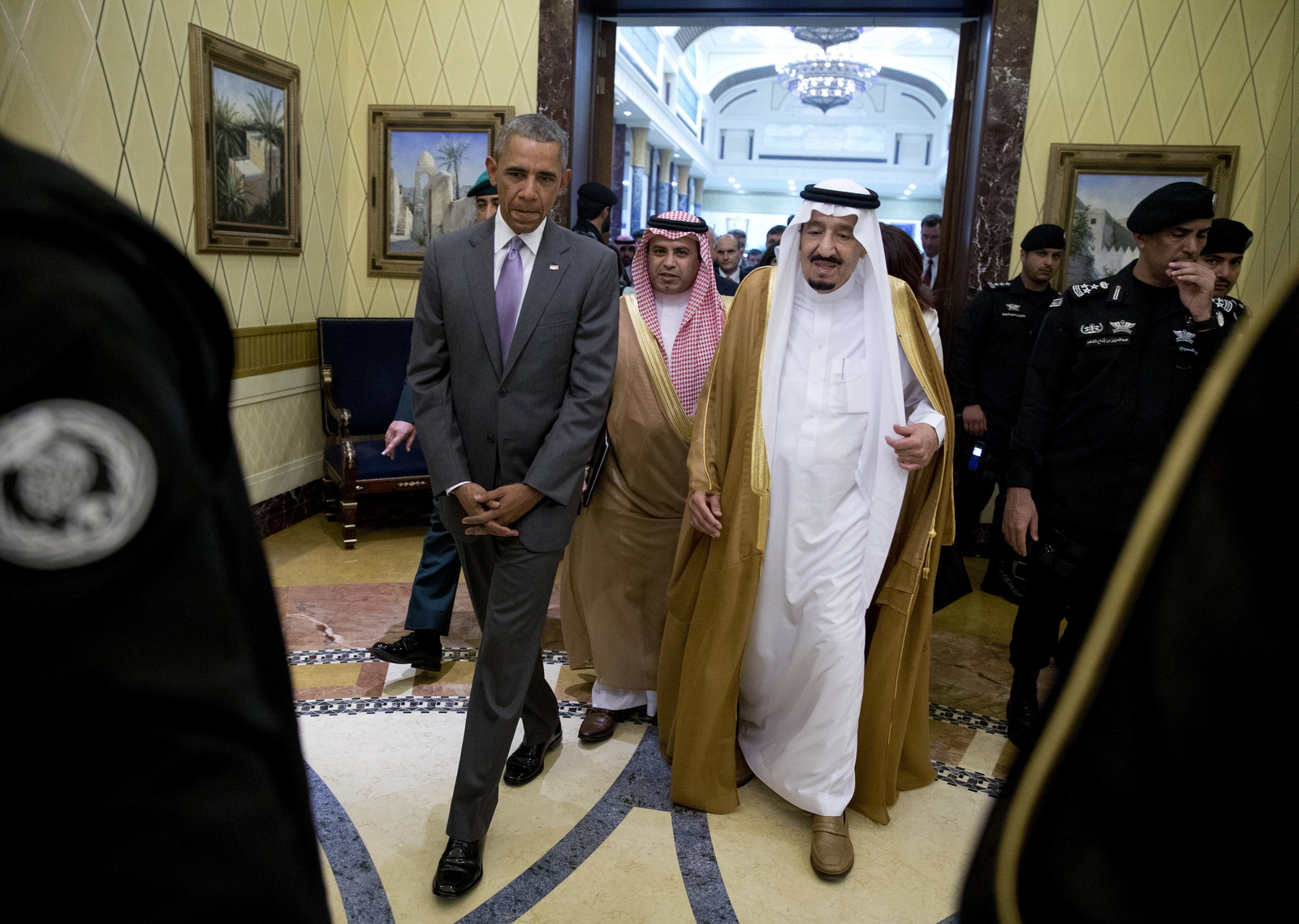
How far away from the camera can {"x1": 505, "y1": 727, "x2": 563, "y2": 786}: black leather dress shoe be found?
9.45 feet

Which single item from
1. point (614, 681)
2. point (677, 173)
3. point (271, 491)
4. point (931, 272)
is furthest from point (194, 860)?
point (677, 173)

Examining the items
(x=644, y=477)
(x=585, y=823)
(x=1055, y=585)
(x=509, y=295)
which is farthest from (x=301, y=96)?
(x=1055, y=585)

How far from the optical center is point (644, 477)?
323cm

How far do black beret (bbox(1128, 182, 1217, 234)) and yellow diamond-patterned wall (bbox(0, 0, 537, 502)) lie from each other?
3479mm

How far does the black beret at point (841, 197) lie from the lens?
2711mm

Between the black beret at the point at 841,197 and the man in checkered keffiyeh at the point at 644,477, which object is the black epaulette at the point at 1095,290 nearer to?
the black beret at the point at 841,197

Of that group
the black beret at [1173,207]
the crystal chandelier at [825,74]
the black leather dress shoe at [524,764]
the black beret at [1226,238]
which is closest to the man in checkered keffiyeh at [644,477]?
the black leather dress shoe at [524,764]

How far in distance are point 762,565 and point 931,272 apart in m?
4.59

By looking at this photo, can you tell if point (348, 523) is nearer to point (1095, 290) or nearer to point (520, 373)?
point (520, 373)

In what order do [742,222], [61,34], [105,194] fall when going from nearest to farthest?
1. [105,194]
2. [61,34]
3. [742,222]

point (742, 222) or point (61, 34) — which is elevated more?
point (742, 222)

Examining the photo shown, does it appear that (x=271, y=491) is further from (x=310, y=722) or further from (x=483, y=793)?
(x=483, y=793)

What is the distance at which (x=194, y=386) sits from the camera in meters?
0.52

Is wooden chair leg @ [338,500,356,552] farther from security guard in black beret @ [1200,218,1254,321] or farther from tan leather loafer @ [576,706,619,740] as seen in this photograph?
security guard in black beret @ [1200,218,1254,321]
